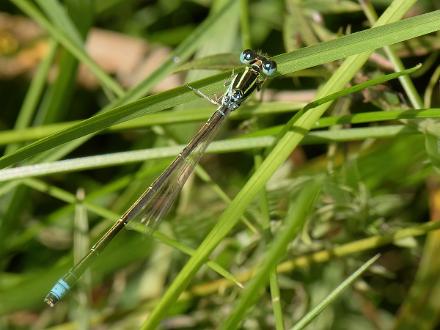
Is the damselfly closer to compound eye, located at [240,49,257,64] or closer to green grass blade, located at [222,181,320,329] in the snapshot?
compound eye, located at [240,49,257,64]

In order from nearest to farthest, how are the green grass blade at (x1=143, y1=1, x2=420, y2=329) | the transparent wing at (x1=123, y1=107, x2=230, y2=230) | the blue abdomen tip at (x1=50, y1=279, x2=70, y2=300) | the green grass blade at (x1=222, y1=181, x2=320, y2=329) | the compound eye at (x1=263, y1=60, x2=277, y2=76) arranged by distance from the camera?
1. the green grass blade at (x1=222, y1=181, x2=320, y2=329)
2. the green grass blade at (x1=143, y1=1, x2=420, y2=329)
3. the compound eye at (x1=263, y1=60, x2=277, y2=76)
4. the blue abdomen tip at (x1=50, y1=279, x2=70, y2=300)
5. the transparent wing at (x1=123, y1=107, x2=230, y2=230)

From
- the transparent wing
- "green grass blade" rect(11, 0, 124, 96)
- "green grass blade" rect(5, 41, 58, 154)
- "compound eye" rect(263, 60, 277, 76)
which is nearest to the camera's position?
"compound eye" rect(263, 60, 277, 76)

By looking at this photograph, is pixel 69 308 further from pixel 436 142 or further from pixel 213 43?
pixel 436 142

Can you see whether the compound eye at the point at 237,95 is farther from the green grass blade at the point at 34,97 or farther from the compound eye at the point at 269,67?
the green grass blade at the point at 34,97

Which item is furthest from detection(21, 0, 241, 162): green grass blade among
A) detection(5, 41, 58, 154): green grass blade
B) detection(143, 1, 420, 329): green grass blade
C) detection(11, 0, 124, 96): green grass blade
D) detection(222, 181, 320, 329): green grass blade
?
detection(222, 181, 320, 329): green grass blade

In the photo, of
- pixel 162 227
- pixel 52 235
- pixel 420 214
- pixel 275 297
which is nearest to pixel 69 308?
pixel 52 235

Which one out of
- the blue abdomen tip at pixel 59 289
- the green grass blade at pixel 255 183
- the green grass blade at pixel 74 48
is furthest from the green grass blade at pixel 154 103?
the green grass blade at pixel 74 48

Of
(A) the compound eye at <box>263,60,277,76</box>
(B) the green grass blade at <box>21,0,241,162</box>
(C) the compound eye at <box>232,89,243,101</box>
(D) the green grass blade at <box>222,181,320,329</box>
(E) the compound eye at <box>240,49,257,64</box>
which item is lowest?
(D) the green grass blade at <box>222,181,320,329</box>
